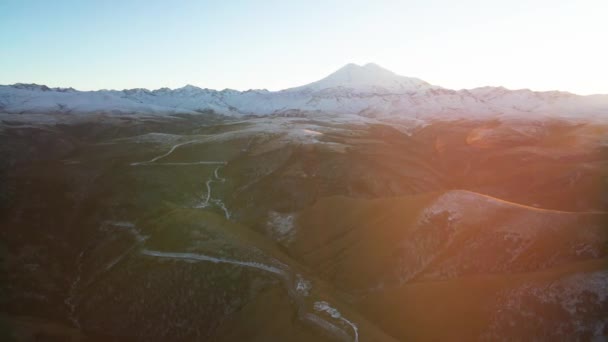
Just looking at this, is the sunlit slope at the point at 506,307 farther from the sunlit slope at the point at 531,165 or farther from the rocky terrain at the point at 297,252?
the sunlit slope at the point at 531,165

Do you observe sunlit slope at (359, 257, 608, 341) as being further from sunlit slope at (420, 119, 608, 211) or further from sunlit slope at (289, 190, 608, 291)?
sunlit slope at (420, 119, 608, 211)

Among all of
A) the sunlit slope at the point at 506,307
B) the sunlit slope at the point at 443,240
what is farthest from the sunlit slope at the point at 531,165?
the sunlit slope at the point at 506,307

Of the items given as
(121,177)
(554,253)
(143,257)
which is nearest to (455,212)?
(554,253)

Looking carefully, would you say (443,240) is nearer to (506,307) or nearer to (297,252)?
(506,307)

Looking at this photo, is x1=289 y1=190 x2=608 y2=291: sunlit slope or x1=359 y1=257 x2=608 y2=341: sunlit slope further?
x1=289 y1=190 x2=608 y2=291: sunlit slope

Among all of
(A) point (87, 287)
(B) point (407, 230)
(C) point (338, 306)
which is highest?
(B) point (407, 230)

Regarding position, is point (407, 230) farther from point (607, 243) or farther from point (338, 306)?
point (607, 243)

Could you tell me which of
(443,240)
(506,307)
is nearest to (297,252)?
(443,240)

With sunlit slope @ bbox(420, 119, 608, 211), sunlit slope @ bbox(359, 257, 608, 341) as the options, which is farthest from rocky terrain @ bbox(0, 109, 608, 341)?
sunlit slope @ bbox(420, 119, 608, 211)
